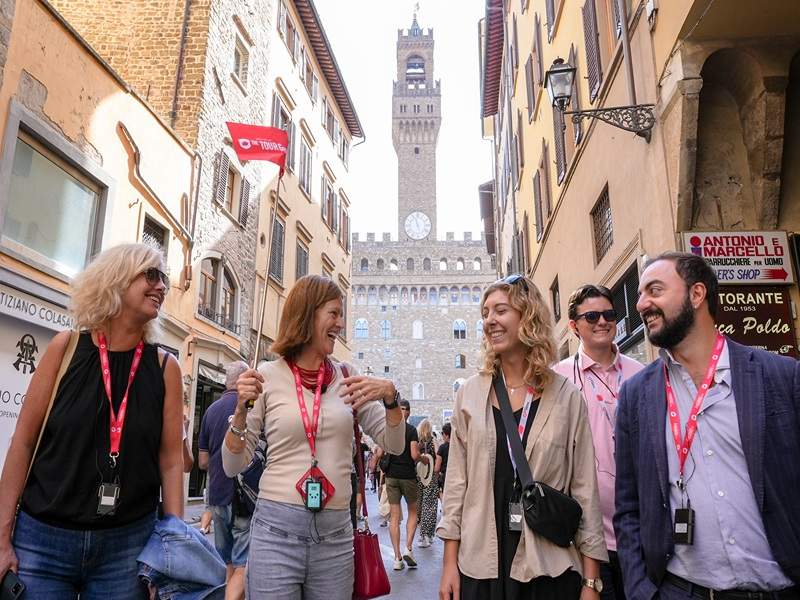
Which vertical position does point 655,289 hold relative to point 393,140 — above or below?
below

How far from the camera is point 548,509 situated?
7.42ft

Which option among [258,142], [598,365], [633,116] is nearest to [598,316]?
[598,365]

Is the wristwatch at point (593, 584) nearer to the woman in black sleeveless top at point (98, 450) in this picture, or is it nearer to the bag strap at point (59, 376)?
the woman in black sleeveless top at point (98, 450)

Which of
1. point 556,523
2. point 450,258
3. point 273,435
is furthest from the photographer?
point 450,258

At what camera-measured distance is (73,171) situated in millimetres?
9742

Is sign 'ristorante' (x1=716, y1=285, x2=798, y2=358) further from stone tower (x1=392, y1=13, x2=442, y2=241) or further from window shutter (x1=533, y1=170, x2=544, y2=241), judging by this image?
stone tower (x1=392, y1=13, x2=442, y2=241)

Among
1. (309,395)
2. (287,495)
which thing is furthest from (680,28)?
(287,495)

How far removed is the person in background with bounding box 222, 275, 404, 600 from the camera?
2.51 meters

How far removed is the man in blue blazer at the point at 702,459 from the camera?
2006 millimetres

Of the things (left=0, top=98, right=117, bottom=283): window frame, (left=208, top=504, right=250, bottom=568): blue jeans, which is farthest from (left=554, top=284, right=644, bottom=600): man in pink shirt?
(left=0, top=98, right=117, bottom=283): window frame

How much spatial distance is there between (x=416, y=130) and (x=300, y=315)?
79.4 metres

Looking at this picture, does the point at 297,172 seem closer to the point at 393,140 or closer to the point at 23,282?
the point at 23,282

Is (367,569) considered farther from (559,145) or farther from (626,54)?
(559,145)

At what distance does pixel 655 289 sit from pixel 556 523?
3.07ft
